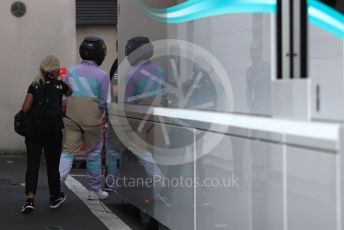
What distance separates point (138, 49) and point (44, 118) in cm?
173

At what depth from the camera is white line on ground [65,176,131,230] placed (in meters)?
7.27

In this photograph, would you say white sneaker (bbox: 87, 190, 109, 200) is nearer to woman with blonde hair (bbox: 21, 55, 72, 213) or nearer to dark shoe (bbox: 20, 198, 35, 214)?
woman with blonde hair (bbox: 21, 55, 72, 213)

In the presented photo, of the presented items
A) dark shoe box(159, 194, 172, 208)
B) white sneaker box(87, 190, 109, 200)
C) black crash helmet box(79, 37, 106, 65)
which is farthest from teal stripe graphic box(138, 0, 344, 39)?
white sneaker box(87, 190, 109, 200)

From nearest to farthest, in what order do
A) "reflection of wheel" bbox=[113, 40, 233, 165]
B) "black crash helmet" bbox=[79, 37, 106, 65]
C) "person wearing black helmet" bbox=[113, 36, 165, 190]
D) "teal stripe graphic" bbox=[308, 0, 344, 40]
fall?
"teal stripe graphic" bbox=[308, 0, 344, 40] → "reflection of wheel" bbox=[113, 40, 233, 165] → "person wearing black helmet" bbox=[113, 36, 165, 190] → "black crash helmet" bbox=[79, 37, 106, 65]

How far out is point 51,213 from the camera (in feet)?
26.0

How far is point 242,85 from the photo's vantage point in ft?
12.4

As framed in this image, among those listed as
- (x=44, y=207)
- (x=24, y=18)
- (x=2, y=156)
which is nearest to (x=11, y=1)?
(x=24, y=18)

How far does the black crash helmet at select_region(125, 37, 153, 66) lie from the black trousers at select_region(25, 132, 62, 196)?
160 cm

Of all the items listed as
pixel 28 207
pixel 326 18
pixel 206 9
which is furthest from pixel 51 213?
pixel 326 18

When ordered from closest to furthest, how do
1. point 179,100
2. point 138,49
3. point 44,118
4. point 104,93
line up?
point 179,100 < point 138,49 < point 44,118 < point 104,93

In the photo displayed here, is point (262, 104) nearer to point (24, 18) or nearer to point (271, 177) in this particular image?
point (271, 177)

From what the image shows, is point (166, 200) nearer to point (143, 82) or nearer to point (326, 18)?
point (143, 82)

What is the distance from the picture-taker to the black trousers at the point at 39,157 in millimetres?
7829

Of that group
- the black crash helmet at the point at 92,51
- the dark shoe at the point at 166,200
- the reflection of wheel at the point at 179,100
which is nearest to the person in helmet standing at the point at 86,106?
the black crash helmet at the point at 92,51
